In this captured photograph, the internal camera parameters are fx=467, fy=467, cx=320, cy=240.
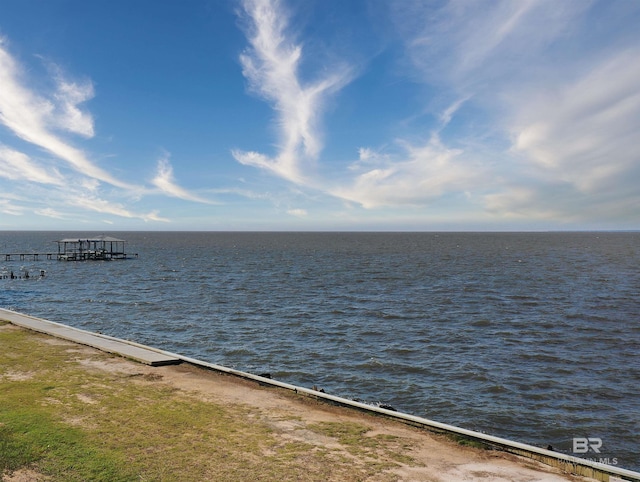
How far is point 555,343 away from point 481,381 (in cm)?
970

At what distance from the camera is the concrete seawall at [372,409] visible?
8.89 metres

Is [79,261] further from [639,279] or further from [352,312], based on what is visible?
[639,279]

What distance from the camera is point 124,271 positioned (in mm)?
75750

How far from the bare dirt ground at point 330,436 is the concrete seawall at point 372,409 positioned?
0.27 m

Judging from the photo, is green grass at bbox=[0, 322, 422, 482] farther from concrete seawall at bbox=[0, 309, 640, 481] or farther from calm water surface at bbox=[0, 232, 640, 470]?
calm water surface at bbox=[0, 232, 640, 470]

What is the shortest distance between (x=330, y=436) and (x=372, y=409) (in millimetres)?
2303

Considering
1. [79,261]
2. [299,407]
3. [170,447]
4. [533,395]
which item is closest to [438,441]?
[299,407]

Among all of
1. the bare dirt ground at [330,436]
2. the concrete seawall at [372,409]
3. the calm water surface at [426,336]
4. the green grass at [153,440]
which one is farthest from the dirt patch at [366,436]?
the calm water surface at [426,336]

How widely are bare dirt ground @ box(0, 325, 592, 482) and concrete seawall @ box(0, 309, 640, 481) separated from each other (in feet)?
0.90

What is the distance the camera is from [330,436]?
10.3 meters

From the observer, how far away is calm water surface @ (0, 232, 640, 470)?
60.6ft

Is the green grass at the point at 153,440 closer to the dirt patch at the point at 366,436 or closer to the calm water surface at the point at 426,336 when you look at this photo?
the dirt patch at the point at 366,436

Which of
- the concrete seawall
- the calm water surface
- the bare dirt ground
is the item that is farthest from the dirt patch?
the calm water surface

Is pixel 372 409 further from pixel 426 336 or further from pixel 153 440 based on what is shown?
pixel 426 336
